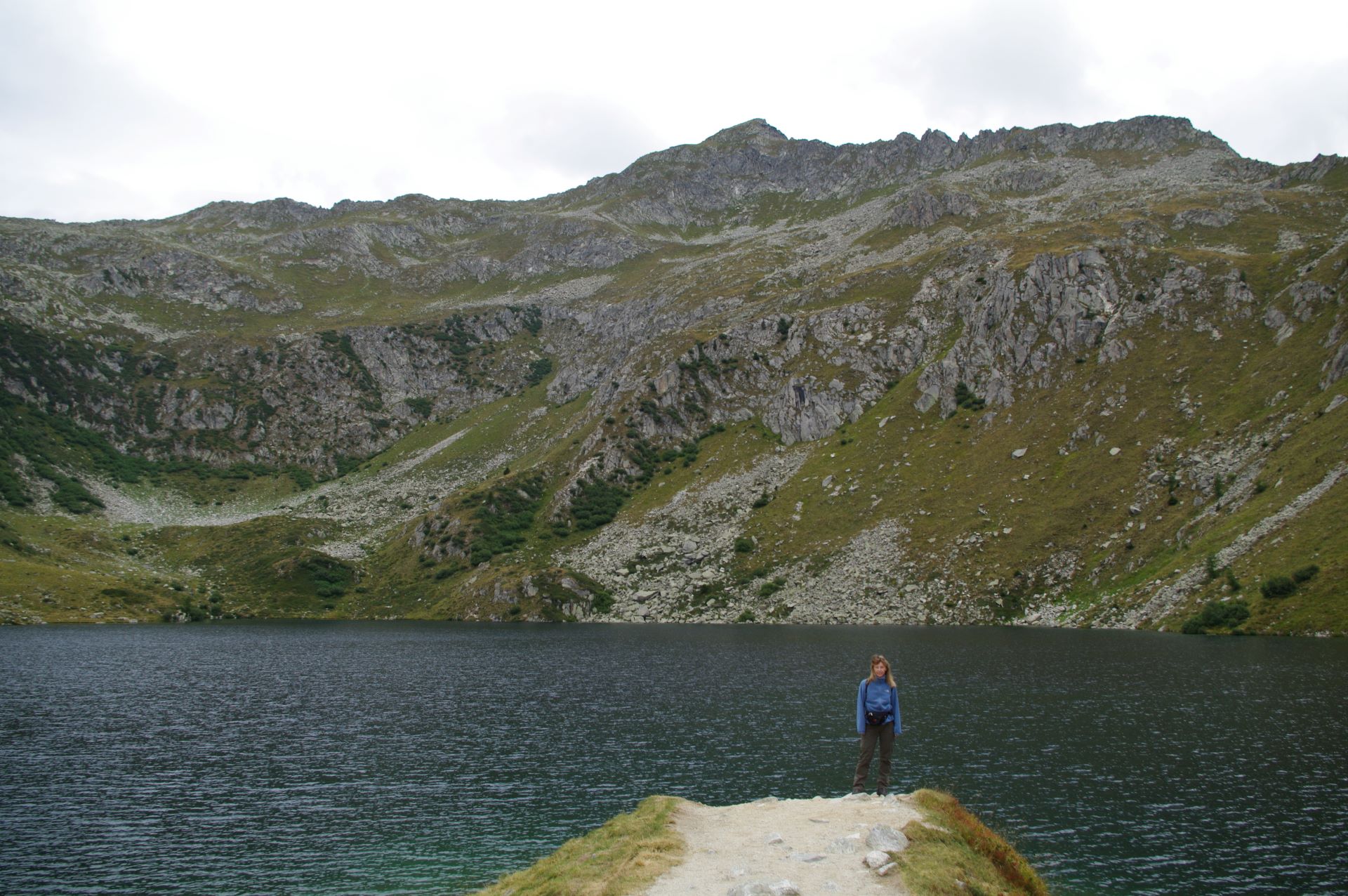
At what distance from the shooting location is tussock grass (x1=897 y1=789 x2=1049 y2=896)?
58.0 ft

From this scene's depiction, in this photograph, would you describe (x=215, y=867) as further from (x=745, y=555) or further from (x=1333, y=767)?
(x=745, y=555)

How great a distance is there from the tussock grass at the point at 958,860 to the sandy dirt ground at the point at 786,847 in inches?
25.3

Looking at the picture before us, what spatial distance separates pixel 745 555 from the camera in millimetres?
137750

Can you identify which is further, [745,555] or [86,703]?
[745,555]

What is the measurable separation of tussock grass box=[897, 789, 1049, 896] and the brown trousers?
4.78 feet

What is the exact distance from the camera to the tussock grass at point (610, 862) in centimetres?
1875

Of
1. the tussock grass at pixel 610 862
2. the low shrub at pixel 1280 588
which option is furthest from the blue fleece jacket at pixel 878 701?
the low shrub at pixel 1280 588

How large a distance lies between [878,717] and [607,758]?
72.9 ft

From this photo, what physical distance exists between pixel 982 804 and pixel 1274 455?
9950 centimetres

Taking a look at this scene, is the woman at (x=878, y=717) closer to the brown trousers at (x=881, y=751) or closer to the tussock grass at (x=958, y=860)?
the brown trousers at (x=881, y=751)

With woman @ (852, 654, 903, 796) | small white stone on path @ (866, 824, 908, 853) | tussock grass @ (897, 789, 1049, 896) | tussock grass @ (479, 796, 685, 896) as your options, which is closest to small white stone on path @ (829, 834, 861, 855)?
small white stone on path @ (866, 824, 908, 853)

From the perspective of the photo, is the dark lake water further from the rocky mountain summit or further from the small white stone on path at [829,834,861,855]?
the rocky mountain summit

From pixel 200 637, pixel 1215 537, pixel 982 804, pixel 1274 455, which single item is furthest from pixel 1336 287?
pixel 200 637

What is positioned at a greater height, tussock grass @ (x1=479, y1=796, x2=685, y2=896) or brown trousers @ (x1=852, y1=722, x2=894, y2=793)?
brown trousers @ (x1=852, y1=722, x2=894, y2=793)
